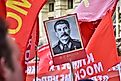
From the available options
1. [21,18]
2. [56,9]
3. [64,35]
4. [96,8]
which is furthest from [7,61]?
[56,9]

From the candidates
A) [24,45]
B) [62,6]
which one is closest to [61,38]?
[24,45]

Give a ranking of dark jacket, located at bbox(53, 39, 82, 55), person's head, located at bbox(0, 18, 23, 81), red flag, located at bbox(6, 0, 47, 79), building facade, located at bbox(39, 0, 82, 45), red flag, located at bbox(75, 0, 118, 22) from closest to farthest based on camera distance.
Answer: person's head, located at bbox(0, 18, 23, 81), red flag, located at bbox(6, 0, 47, 79), dark jacket, located at bbox(53, 39, 82, 55), red flag, located at bbox(75, 0, 118, 22), building facade, located at bbox(39, 0, 82, 45)

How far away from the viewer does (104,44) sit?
756 centimetres

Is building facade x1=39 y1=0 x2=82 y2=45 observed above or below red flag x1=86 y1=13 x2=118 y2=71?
above

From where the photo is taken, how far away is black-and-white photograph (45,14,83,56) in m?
7.01

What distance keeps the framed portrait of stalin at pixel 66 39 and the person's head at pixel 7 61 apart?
19.0 feet

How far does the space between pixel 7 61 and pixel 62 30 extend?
5.95 metres

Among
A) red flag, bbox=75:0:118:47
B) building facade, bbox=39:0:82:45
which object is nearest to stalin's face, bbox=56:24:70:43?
red flag, bbox=75:0:118:47

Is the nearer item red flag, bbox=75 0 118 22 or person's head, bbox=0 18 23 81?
person's head, bbox=0 18 23 81

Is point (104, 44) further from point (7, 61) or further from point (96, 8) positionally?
point (7, 61)

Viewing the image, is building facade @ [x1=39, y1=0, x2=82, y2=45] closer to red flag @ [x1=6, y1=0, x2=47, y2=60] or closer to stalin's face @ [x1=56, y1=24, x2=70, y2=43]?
stalin's face @ [x1=56, y1=24, x2=70, y2=43]

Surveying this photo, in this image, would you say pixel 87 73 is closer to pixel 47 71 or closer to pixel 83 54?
pixel 83 54

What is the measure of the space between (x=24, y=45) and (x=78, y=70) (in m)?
1.96

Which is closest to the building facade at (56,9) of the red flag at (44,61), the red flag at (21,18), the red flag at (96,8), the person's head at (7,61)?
the red flag at (44,61)
